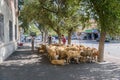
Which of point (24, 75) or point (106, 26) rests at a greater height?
point (106, 26)

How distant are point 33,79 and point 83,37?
243ft

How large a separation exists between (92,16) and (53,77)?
270 inches

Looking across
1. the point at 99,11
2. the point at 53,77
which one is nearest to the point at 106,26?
the point at 99,11

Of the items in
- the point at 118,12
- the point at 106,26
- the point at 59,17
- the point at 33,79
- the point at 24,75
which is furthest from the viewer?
the point at 59,17

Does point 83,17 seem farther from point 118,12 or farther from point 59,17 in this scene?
point 59,17

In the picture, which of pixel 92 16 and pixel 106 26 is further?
pixel 92 16

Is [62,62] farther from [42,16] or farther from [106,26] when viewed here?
[42,16]

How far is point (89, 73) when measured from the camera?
11906 mm

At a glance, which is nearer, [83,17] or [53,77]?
[53,77]

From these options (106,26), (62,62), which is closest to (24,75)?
(62,62)

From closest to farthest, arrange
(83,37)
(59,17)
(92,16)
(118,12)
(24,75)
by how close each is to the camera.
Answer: (24,75) → (118,12) → (92,16) → (59,17) → (83,37)

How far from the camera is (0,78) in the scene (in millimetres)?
10461

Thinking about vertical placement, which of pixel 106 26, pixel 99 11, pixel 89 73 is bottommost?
pixel 89 73

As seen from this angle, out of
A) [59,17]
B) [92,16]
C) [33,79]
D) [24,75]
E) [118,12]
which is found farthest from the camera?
[59,17]
